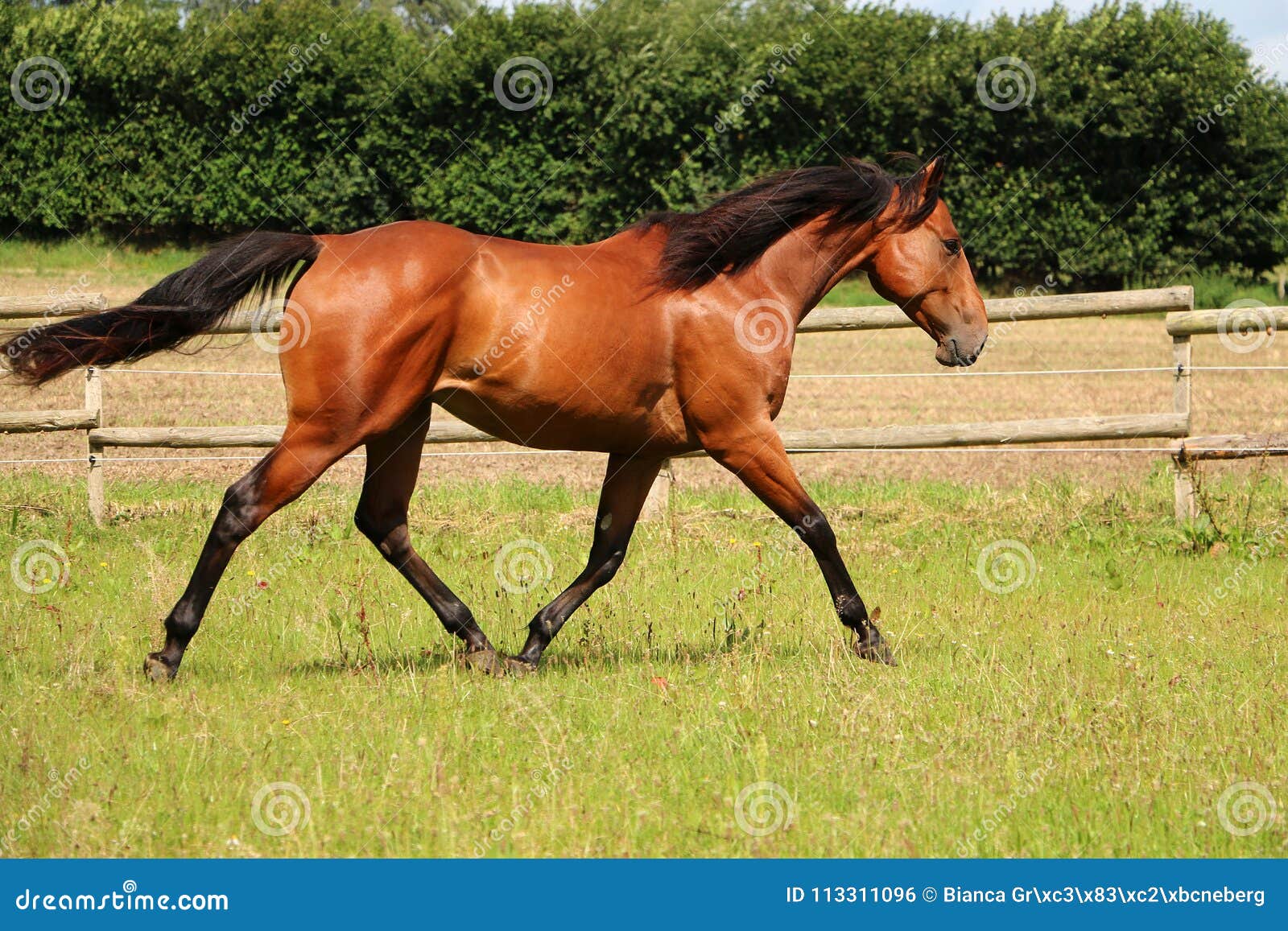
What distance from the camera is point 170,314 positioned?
4930mm

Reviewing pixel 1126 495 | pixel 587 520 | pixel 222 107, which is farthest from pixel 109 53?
pixel 1126 495

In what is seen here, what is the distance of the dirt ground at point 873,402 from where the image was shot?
10.3 meters

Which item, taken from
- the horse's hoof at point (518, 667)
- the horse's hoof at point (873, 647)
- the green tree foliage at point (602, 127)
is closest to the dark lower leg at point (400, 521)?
the horse's hoof at point (518, 667)

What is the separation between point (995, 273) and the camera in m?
21.4

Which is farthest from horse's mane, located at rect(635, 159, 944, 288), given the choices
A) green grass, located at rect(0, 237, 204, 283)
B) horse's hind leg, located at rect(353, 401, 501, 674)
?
green grass, located at rect(0, 237, 204, 283)

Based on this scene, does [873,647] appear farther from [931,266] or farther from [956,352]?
[931,266]

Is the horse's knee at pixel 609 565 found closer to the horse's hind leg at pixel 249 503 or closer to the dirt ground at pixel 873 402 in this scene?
the horse's hind leg at pixel 249 503

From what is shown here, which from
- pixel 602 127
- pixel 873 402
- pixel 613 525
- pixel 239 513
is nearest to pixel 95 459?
pixel 239 513

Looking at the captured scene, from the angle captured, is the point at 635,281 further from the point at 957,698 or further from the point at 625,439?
the point at 957,698

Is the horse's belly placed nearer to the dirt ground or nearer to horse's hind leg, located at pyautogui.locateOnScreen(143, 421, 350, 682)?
horse's hind leg, located at pyautogui.locateOnScreen(143, 421, 350, 682)

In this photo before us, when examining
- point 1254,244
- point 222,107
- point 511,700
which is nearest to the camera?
point 511,700

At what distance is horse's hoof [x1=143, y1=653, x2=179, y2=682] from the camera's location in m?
4.77

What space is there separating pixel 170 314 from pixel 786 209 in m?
2.45

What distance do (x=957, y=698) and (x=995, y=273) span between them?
1773cm
